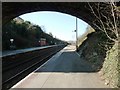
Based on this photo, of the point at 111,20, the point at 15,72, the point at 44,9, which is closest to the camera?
the point at 111,20

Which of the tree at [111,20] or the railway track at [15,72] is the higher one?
the tree at [111,20]

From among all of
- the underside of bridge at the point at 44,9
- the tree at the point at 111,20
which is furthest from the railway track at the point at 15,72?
the underside of bridge at the point at 44,9

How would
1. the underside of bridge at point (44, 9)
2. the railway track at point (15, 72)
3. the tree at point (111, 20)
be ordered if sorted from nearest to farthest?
the tree at point (111, 20)
the railway track at point (15, 72)
the underside of bridge at point (44, 9)

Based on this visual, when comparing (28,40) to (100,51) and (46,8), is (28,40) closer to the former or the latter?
(46,8)

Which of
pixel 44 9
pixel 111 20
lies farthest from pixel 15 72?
pixel 44 9

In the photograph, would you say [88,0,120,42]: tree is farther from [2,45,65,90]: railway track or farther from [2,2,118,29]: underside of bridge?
[2,2,118,29]: underside of bridge

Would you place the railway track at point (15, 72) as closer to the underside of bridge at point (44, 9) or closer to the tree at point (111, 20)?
the tree at point (111, 20)

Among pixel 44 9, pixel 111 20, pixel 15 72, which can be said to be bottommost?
pixel 15 72

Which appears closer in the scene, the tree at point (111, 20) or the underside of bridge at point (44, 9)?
the tree at point (111, 20)

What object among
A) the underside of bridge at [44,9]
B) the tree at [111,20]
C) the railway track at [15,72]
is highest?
the underside of bridge at [44,9]

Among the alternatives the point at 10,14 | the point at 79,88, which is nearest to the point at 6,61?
the point at 10,14

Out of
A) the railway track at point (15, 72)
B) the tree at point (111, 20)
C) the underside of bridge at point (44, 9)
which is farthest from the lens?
the underside of bridge at point (44, 9)

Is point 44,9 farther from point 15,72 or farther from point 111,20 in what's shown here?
point 111,20

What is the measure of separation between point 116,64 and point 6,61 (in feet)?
70.9
